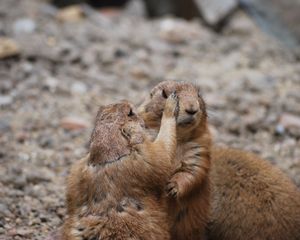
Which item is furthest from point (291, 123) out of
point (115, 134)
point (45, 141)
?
point (115, 134)

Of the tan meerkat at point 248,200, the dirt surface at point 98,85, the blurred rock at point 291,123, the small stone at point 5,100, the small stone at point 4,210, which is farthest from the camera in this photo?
the small stone at point 5,100

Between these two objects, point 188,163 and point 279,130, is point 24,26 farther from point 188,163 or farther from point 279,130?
point 188,163

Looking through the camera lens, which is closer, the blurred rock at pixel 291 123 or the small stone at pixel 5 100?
the blurred rock at pixel 291 123

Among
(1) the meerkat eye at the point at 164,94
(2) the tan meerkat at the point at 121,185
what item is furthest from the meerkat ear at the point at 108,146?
(1) the meerkat eye at the point at 164,94

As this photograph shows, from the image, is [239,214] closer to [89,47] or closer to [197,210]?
[197,210]

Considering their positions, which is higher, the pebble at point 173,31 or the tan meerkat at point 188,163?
the tan meerkat at point 188,163

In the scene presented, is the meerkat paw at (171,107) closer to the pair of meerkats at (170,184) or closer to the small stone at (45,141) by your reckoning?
the pair of meerkats at (170,184)

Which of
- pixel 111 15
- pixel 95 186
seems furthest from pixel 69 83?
pixel 95 186
